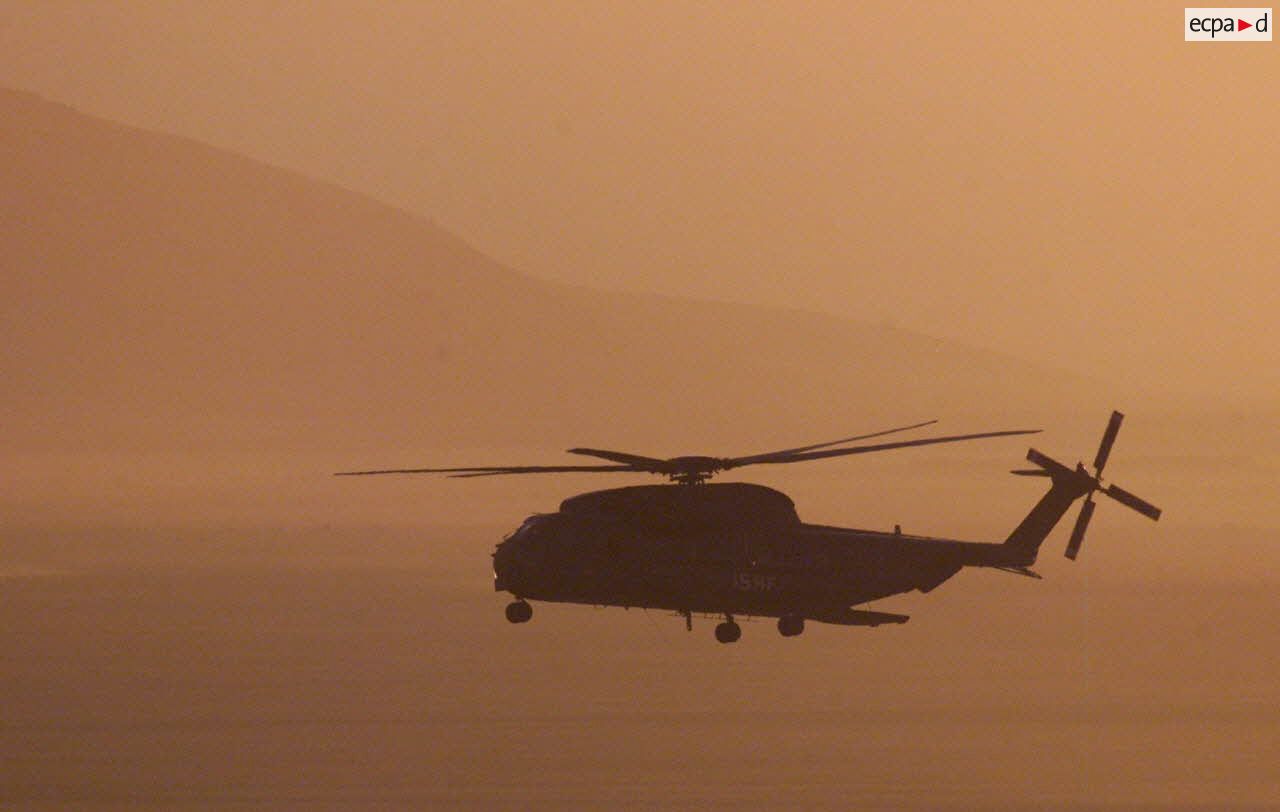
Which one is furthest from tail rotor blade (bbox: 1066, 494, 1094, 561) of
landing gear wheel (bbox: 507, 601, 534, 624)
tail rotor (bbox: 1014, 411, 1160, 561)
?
landing gear wheel (bbox: 507, 601, 534, 624)

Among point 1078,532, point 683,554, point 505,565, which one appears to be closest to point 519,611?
point 505,565

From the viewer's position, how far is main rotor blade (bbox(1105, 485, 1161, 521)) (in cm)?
7975

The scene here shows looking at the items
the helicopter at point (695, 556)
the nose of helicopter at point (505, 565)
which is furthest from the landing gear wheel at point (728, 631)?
the nose of helicopter at point (505, 565)

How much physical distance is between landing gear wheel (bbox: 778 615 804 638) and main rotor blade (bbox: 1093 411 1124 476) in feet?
42.5

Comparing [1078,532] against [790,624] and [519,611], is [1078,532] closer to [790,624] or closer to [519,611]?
[790,624]

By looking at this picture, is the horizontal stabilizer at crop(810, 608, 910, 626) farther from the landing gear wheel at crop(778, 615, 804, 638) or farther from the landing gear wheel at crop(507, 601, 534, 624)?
the landing gear wheel at crop(507, 601, 534, 624)

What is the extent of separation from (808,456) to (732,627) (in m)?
7.90

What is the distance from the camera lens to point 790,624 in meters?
77.6

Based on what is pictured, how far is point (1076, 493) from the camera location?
84062mm

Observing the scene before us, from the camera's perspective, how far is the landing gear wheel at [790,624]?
77.2 meters

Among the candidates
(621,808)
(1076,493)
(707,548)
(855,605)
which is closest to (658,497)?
(707,548)

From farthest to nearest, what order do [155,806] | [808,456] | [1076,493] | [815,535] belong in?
1. [155,806]
2. [1076,493]
3. [815,535]
4. [808,456]

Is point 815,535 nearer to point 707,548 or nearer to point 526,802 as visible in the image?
point 707,548

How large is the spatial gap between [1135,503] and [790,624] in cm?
1409
